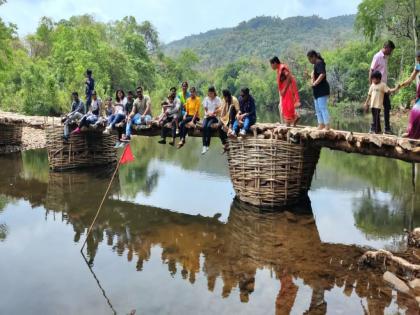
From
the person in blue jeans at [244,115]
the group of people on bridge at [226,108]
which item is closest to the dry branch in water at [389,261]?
the group of people on bridge at [226,108]

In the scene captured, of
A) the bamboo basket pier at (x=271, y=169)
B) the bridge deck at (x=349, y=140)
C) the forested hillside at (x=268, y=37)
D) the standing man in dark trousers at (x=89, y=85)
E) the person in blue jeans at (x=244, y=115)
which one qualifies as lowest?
the bamboo basket pier at (x=271, y=169)

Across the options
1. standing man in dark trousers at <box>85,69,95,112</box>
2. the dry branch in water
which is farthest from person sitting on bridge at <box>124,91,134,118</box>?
the dry branch in water

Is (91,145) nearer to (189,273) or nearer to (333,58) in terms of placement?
(189,273)

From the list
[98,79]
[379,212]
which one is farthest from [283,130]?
[98,79]

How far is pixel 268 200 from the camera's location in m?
10.9

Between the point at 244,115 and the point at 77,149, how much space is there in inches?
308

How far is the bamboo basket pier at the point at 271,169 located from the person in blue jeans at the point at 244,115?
248 mm

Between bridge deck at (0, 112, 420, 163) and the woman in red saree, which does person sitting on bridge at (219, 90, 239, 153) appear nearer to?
bridge deck at (0, 112, 420, 163)

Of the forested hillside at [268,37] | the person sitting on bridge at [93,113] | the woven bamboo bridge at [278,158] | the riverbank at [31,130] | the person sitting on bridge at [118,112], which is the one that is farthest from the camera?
the forested hillside at [268,37]

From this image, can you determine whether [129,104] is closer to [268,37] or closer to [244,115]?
[244,115]

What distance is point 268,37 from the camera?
16750cm

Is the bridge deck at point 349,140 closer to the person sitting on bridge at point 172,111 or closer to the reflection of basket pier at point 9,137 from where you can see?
the person sitting on bridge at point 172,111

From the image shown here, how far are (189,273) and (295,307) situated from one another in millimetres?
1987

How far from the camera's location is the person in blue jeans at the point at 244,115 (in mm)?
10758
